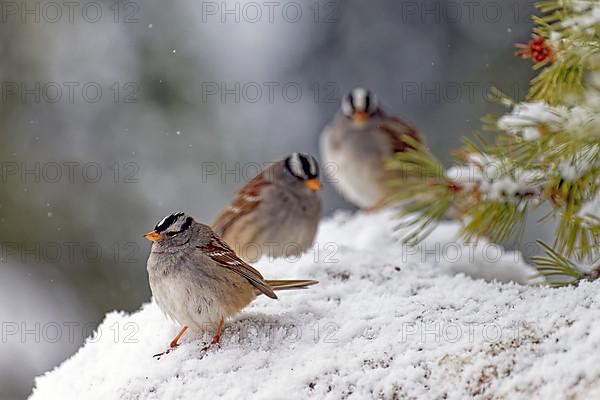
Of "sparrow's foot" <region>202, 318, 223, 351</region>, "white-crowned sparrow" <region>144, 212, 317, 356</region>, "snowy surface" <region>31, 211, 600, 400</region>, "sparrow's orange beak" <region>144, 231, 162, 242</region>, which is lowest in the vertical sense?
"snowy surface" <region>31, 211, 600, 400</region>

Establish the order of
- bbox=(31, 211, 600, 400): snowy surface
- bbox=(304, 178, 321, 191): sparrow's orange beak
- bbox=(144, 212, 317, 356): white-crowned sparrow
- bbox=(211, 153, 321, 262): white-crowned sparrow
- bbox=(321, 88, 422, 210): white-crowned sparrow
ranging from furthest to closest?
bbox=(321, 88, 422, 210): white-crowned sparrow < bbox=(304, 178, 321, 191): sparrow's orange beak < bbox=(211, 153, 321, 262): white-crowned sparrow < bbox=(144, 212, 317, 356): white-crowned sparrow < bbox=(31, 211, 600, 400): snowy surface

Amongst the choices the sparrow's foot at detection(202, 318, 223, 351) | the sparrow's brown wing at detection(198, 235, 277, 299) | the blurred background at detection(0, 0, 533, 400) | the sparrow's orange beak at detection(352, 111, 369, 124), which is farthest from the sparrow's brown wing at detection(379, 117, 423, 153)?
the sparrow's foot at detection(202, 318, 223, 351)

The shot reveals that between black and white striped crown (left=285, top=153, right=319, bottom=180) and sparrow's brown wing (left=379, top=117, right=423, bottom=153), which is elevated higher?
black and white striped crown (left=285, top=153, right=319, bottom=180)

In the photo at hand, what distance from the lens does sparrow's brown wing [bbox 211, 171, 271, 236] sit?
17.0 feet

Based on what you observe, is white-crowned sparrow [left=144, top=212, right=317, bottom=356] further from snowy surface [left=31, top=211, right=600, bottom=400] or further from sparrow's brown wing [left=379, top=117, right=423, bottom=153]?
sparrow's brown wing [left=379, top=117, right=423, bottom=153]

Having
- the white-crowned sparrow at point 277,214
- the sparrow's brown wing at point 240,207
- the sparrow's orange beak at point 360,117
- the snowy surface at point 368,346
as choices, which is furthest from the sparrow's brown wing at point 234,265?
the sparrow's orange beak at point 360,117

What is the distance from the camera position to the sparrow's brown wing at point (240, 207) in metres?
5.19

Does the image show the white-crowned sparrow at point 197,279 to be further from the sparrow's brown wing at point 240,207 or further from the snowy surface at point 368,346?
the sparrow's brown wing at point 240,207

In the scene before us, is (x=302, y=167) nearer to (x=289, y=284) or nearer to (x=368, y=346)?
(x=289, y=284)

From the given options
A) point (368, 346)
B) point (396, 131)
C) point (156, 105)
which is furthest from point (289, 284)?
point (156, 105)

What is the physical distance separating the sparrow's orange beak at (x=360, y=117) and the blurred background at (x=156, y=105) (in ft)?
9.30

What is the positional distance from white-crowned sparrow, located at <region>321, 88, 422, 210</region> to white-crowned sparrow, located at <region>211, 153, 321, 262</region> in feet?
4.80

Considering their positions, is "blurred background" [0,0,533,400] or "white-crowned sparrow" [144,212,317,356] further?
"blurred background" [0,0,533,400]

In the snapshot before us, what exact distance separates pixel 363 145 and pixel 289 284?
3.52 meters
